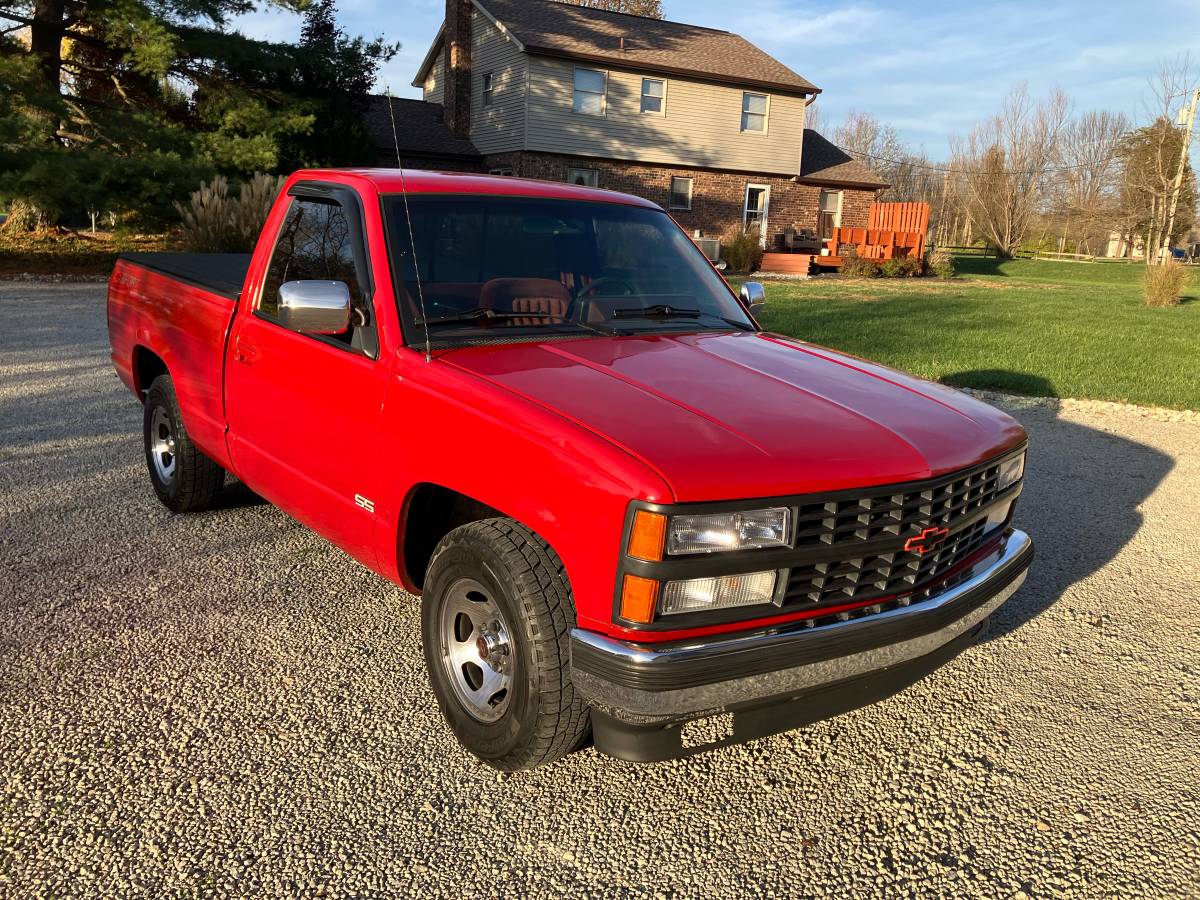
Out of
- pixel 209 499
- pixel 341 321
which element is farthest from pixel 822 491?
pixel 209 499

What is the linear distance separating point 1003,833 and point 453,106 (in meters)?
32.5

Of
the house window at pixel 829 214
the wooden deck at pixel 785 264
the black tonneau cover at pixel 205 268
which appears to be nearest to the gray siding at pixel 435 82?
the wooden deck at pixel 785 264

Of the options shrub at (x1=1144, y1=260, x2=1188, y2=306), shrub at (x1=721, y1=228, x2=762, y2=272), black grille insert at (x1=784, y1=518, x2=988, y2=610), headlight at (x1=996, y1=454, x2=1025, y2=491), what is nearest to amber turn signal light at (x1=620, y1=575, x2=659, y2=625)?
black grille insert at (x1=784, y1=518, x2=988, y2=610)

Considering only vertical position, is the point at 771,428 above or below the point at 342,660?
above

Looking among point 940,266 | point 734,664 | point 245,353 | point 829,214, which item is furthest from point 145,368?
point 829,214

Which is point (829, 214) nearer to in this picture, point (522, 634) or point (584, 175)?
point (584, 175)

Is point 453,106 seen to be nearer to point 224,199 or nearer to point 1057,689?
point 224,199

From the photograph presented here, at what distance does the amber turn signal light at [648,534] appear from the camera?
2340 mm

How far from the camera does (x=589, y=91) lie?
28.8 m

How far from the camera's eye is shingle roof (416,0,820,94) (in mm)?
28281

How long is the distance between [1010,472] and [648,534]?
171cm

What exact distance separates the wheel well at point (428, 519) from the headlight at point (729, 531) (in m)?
0.85

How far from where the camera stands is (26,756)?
9.61ft

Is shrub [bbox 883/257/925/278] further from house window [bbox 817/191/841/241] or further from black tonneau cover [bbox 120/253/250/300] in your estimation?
black tonneau cover [bbox 120/253/250/300]
